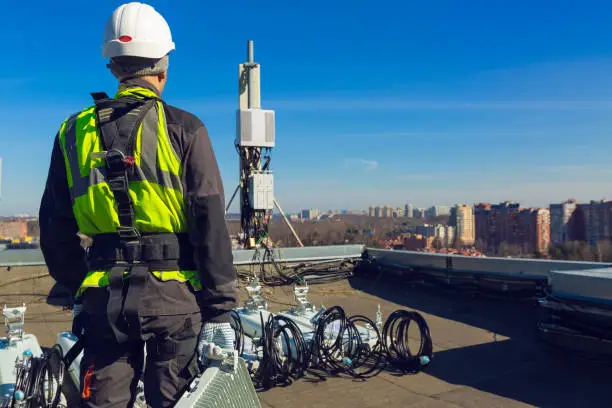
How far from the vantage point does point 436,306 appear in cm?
815

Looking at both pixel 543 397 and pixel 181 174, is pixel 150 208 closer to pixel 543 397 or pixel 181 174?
pixel 181 174

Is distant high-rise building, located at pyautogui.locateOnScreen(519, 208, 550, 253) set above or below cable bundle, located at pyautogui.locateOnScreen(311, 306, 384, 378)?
above

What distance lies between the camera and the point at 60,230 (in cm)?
238

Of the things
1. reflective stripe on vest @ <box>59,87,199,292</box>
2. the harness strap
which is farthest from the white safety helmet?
the harness strap

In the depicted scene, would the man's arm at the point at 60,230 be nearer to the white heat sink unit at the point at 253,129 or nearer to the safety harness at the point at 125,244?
the safety harness at the point at 125,244

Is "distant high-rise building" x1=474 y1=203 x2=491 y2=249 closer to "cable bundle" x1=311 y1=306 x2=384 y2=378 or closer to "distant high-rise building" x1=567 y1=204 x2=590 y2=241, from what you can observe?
"distant high-rise building" x1=567 y1=204 x2=590 y2=241

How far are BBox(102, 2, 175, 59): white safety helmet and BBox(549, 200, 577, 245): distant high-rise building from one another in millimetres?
54033

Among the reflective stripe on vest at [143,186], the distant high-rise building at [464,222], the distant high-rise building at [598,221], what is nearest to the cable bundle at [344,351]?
the reflective stripe on vest at [143,186]

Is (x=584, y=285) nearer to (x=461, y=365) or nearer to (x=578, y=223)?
(x=461, y=365)

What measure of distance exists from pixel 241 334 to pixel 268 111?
7.31 m

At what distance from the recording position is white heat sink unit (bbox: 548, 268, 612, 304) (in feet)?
17.1

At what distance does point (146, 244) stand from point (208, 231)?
0.26 m

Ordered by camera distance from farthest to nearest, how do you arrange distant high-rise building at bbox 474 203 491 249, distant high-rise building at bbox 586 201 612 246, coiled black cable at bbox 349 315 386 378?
1. distant high-rise building at bbox 474 203 491 249
2. distant high-rise building at bbox 586 201 612 246
3. coiled black cable at bbox 349 315 386 378

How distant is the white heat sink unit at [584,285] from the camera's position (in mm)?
5219
